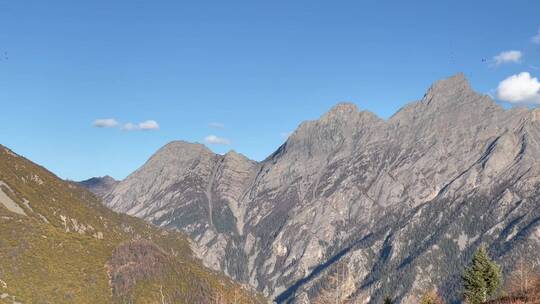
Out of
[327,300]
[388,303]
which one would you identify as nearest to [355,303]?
[327,300]

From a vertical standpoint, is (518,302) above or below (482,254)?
below

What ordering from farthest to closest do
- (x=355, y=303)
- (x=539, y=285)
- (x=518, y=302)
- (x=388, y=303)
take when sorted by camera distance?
(x=388, y=303) → (x=355, y=303) → (x=539, y=285) → (x=518, y=302)

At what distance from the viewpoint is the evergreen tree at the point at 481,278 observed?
12200 centimetres

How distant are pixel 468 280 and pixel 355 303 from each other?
139ft

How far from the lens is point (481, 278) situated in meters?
123

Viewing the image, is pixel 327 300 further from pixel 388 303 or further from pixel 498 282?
pixel 498 282

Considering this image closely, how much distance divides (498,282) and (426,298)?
27.1 meters

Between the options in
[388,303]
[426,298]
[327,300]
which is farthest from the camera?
[388,303]

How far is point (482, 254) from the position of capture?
126m

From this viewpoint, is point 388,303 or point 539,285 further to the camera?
point 388,303

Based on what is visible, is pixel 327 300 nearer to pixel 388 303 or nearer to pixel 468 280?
pixel 388 303

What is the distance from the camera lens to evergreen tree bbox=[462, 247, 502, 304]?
122000 mm

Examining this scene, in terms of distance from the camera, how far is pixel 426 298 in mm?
107812

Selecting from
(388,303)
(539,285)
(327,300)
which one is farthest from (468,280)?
(539,285)
